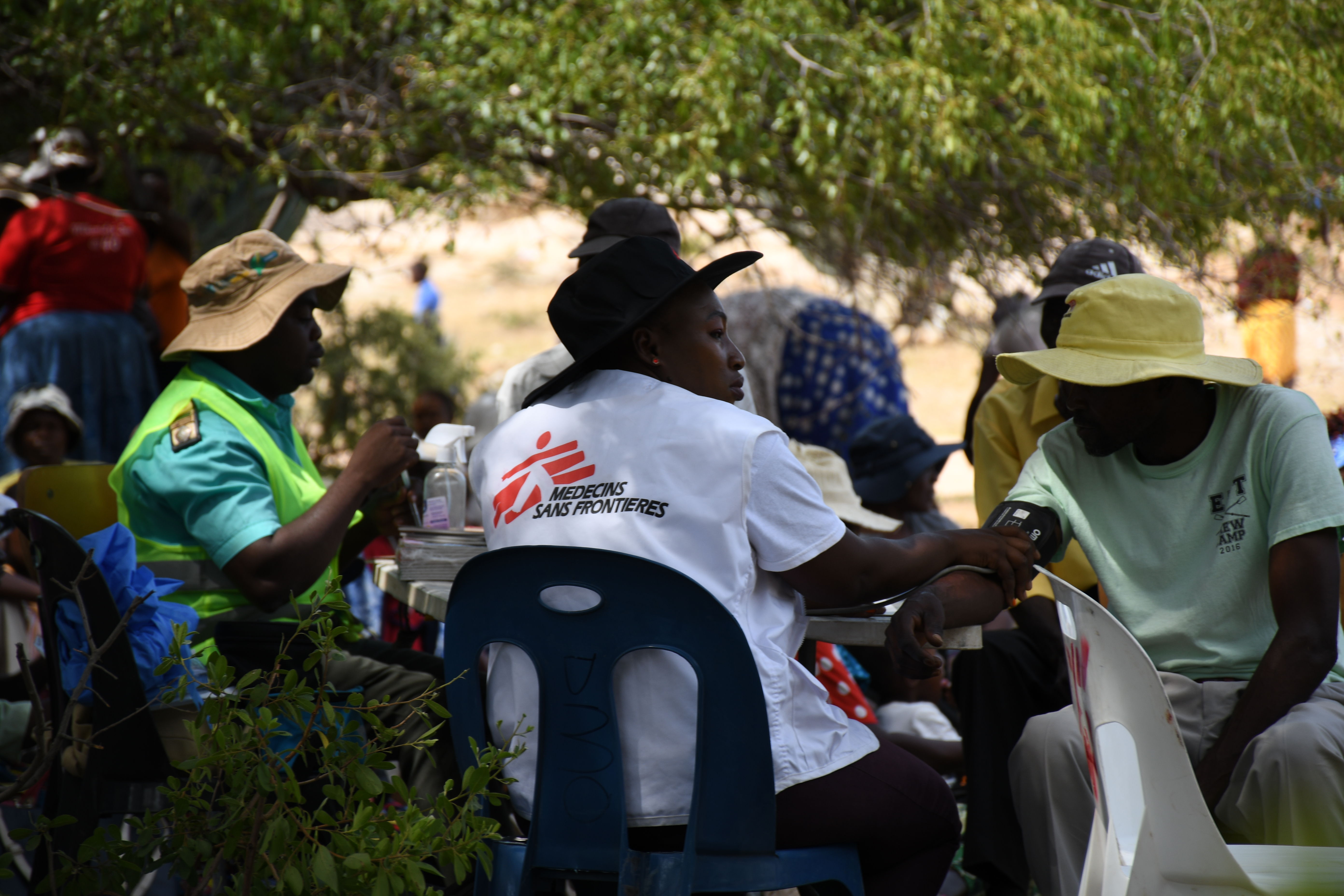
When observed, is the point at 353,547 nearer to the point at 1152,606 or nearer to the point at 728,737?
the point at 728,737

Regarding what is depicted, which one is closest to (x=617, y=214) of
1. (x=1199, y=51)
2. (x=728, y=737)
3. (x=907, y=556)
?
(x=907, y=556)

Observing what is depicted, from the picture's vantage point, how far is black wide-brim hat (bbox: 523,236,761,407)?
2.40 metres

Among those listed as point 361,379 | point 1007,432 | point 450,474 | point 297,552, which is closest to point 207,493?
point 297,552

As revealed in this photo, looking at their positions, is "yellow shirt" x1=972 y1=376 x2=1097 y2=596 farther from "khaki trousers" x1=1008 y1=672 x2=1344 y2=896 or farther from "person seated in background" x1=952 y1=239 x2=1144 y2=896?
"khaki trousers" x1=1008 y1=672 x2=1344 y2=896

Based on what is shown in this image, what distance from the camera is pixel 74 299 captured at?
21.3ft

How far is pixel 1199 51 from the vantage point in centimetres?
561

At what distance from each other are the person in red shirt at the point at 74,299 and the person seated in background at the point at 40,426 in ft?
2.94

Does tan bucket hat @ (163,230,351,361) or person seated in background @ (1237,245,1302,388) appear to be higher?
person seated in background @ (1237,245,1302,388)

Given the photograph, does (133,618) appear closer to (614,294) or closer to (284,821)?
(284,821)

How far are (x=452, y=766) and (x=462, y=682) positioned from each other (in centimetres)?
78

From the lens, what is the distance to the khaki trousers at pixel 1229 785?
2.28 meters

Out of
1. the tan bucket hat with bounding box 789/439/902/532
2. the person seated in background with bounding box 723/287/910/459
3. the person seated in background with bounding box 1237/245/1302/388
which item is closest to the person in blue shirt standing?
the person seated in background with bounding box 723/287/910/459

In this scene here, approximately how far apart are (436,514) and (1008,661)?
5.05ft

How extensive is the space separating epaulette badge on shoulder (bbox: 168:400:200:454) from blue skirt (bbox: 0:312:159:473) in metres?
3.74
